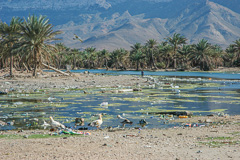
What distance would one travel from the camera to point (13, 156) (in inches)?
392

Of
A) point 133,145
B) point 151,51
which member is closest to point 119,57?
point 151,51

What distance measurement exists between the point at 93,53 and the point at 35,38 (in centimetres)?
11426

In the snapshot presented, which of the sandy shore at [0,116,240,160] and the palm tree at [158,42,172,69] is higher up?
the palm tree at [158,42,172,69]

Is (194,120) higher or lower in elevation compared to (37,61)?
lower

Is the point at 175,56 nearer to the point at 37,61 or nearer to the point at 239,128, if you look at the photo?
the point at 37,61

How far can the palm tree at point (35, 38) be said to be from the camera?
147ft

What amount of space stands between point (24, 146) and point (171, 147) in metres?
5.07

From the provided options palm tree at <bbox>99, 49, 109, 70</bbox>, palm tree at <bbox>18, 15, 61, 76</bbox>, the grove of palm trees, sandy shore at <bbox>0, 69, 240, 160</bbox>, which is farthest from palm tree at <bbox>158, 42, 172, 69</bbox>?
sandy shore at <bbox>0, 69, 240, 160</bbox>

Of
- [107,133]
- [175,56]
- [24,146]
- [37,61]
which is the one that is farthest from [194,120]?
[175,56]

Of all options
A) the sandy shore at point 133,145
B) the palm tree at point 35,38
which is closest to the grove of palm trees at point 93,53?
the palm tree at point 35,38

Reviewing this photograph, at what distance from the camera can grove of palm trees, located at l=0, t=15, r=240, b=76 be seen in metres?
45.4

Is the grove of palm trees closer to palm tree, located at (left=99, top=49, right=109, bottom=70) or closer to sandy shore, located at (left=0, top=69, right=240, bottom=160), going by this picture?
palm tree, located at (left=99, top=49, right=109, bottom=70)

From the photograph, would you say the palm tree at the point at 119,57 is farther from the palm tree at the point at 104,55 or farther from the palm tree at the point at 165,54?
the palm tree at the point at 165,54

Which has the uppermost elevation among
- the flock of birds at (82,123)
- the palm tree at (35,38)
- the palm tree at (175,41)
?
the palm tree at (175,41)
